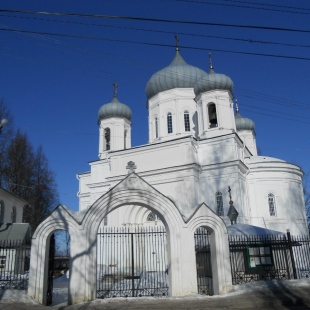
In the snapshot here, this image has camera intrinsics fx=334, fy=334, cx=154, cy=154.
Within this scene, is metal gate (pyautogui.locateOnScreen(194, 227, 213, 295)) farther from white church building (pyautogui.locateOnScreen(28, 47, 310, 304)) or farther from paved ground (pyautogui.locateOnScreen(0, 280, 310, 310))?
paved ground (pyautogui.locateOnScreen(0, 280, 310, 310))

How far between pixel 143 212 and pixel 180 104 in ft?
33.3

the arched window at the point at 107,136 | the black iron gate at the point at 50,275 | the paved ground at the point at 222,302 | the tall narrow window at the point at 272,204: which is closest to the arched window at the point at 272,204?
the tall narrow window at the point at 272,204

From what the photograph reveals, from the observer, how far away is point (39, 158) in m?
35.1

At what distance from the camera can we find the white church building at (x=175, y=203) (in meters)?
11.0

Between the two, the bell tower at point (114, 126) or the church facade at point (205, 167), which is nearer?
the church facade at point (205, 167)

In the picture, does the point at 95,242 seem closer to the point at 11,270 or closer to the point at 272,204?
the point at 11,270

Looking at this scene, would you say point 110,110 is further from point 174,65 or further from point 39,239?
point 39,239

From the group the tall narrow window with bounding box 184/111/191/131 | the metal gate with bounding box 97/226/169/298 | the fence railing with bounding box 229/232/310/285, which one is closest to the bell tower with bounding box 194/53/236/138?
the tall narrow window with bounding box 184/111/191/131

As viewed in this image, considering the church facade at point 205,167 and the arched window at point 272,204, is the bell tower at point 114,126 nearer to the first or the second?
the church facade at point 205,167

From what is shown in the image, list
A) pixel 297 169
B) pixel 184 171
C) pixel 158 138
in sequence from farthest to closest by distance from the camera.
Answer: pixel 158 138 < pixel 297 169 < pixel 184 171

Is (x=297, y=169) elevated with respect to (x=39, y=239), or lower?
elevated

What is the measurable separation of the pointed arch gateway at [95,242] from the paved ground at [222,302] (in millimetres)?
531

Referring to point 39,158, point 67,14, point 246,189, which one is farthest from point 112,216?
point 67,14

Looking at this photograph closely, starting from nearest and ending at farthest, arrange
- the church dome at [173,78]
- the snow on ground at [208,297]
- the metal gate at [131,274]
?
1. the snow on ground at [208,297]
2. the metal gate at [131,274]
3. the church dome at [173,78]
